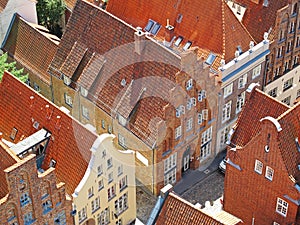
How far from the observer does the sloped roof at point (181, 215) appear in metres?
56.2

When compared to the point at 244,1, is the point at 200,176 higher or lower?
lower

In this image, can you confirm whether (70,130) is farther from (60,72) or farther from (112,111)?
(60,72)

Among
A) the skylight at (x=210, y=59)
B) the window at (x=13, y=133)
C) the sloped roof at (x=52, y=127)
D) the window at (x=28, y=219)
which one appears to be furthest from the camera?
the skylight at (x=210, y=59)

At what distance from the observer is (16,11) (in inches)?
3526

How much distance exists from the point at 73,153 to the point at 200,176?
2094 centimetres

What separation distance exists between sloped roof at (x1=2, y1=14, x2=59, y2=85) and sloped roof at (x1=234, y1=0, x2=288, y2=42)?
85.9ft

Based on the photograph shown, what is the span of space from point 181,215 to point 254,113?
14624 millimetres

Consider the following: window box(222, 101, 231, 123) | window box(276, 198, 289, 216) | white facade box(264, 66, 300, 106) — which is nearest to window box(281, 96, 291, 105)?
white facade box(264, 66, 300, 106)

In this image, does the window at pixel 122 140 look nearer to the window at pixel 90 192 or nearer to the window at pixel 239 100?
the window at pixel 90 192

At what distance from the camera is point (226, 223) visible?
56406mm

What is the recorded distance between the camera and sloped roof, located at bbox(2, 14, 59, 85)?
8638 centimetres

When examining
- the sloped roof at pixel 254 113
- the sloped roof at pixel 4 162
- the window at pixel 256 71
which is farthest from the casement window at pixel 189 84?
the sloped roof at pixel 4 162

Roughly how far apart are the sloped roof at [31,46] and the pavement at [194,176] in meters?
22.8

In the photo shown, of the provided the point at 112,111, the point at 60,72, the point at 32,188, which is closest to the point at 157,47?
the point at 112,111
